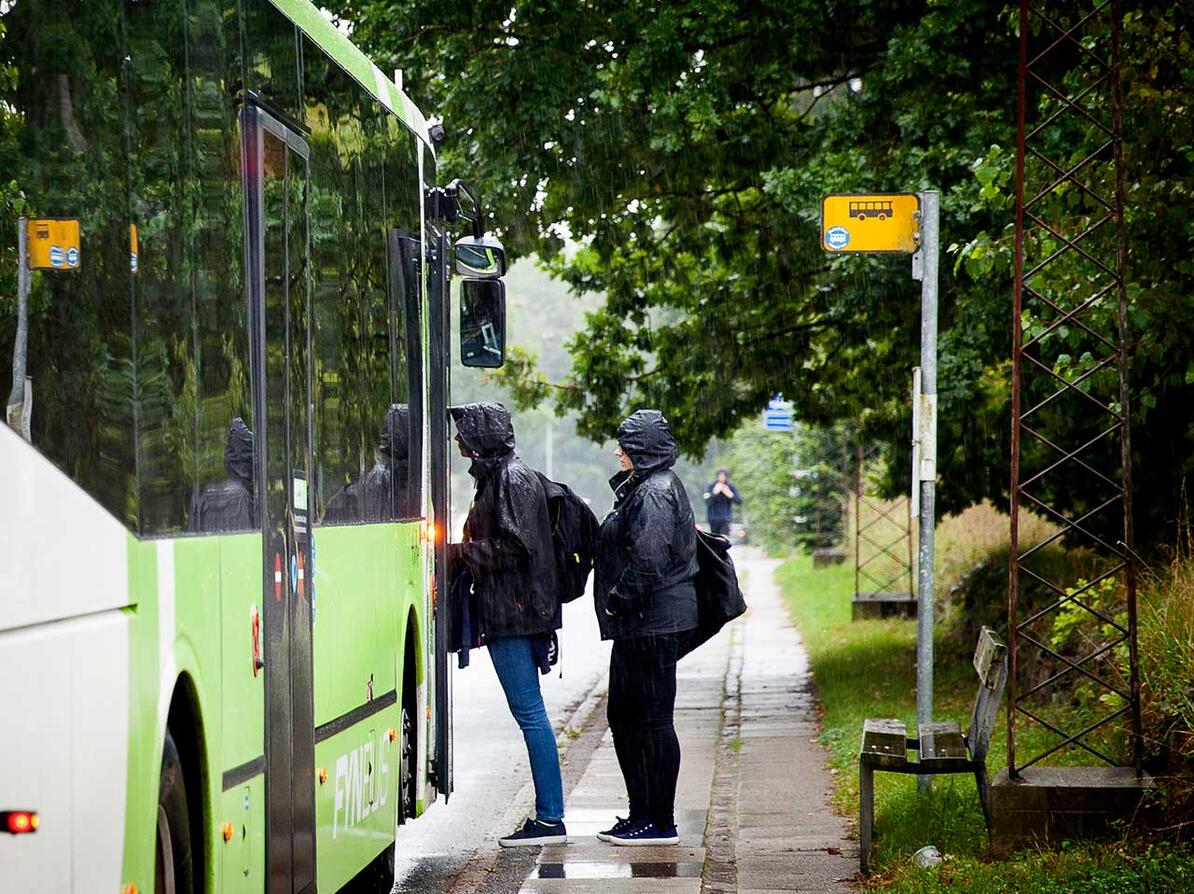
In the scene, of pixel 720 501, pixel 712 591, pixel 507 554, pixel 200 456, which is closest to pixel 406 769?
pixel 507 554

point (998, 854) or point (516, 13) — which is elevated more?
point (516, 13)

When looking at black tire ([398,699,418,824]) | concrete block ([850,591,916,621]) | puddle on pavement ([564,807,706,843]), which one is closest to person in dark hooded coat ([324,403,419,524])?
black tire ([398,699,418,824])

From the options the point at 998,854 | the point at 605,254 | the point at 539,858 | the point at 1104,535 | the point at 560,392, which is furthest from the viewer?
the point at 560,392

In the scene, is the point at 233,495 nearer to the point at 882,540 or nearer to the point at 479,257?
the point at 479,257

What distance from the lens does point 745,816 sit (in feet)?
33.2

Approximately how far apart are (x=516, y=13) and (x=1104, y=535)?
244 inches

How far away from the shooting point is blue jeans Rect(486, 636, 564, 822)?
360 inches

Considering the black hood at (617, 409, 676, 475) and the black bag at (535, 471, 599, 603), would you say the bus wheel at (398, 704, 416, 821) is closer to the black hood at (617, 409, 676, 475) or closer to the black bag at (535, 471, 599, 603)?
the black bag at (535, 471, 599, 603)

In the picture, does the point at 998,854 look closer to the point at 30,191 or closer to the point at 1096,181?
the point at 1096,181

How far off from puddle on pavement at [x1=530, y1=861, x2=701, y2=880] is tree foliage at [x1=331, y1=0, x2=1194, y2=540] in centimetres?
402

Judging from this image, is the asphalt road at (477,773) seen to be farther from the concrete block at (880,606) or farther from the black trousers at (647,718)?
the concrete block at (880,606)

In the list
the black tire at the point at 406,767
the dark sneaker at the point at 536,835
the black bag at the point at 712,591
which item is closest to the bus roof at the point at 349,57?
the black bag at the point at 712,591

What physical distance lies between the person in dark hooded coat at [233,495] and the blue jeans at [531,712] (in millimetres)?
3921

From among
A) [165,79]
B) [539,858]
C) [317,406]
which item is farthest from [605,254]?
[165,79]
